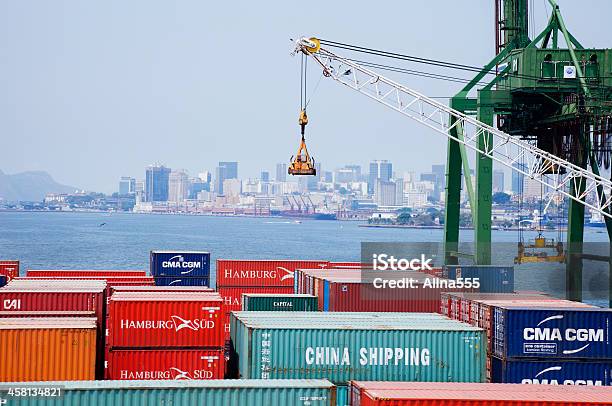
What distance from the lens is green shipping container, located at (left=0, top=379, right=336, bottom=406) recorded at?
1902 centimetres

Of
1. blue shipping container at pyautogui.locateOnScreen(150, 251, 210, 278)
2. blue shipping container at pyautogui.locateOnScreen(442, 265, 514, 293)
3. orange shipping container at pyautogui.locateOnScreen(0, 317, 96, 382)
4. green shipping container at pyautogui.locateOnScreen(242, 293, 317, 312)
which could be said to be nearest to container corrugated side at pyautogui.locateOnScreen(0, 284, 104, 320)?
orange shipping container at pyautogui.locateOnScreen(0, 317, 96, 382)

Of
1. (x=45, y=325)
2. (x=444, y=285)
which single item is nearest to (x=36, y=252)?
(x=444, y=285)

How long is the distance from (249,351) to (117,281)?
16.8m

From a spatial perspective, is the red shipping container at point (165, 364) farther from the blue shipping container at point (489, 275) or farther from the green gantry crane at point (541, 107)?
the green gantry crane at point (541, 107)

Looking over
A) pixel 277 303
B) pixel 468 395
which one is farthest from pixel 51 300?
pixel 468 395

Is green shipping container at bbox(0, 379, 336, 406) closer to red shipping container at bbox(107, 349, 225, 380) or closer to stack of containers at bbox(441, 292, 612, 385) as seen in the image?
red shipping container at bbox(107, 349, 225, 380)

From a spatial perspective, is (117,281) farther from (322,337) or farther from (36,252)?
(36,252)

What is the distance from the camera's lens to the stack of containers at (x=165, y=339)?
25.5 metres

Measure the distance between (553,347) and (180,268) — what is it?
2723 centimetres

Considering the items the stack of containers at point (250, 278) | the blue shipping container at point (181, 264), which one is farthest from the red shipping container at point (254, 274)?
the blue shipping container at point (181, 264)

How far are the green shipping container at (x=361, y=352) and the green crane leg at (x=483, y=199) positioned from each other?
22.6 m

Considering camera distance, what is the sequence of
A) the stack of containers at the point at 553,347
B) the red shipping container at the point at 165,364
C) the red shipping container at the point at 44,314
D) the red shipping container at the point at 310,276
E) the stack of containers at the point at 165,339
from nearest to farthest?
the red shipping container at the point at 165,364, the stack of containers at the point at 165,339, the stack of containers at the point at 553,347, the red shipping container at the point at 44,314, the red shipping container at the point at 310,276

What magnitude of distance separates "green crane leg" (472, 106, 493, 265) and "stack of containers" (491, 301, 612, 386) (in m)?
20.8

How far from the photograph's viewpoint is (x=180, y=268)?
49.8 m
